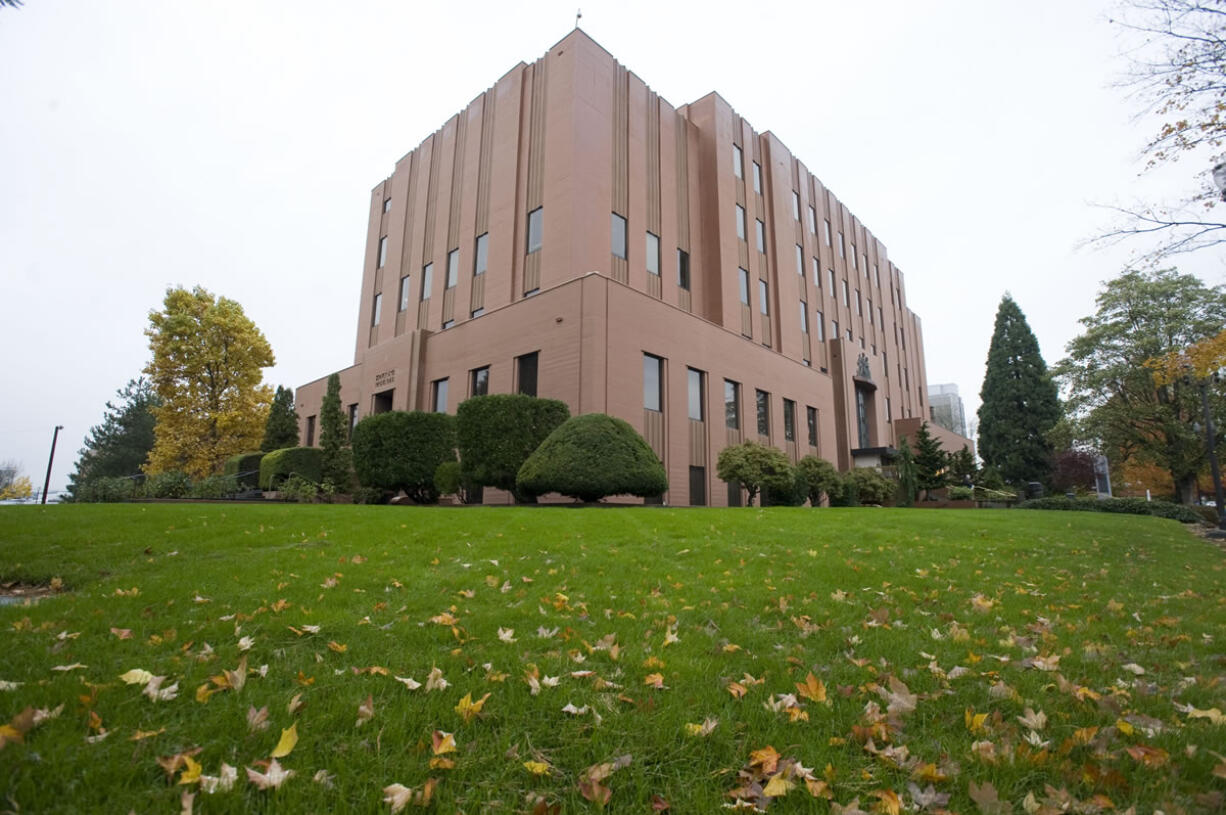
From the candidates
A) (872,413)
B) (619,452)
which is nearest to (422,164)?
(619,452)

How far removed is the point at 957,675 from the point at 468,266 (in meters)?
25.6

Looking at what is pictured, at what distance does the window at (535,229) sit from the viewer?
77.6ft

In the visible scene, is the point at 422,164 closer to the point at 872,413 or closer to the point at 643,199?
the point at 643,199

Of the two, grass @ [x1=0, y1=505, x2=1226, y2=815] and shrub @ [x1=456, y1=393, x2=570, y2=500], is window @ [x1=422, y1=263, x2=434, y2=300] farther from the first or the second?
grass @ [x1=0, y1=505, x2=1226, y2=815]

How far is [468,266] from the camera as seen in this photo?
2628 centimetres

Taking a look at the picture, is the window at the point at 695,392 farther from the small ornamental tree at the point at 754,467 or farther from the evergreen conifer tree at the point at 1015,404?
the evergreen conifer tree at the point at 1015,404

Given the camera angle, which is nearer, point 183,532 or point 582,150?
point 183,532

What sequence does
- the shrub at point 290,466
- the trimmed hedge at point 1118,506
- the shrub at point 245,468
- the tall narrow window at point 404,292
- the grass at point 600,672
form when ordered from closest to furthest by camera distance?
1. the grass at point 600,672
2. the trimmed hedge at point 1118,506
3. the shrub at point 290,466
4. the shrub at point 245,468
5. the tall narrow window at point 404,292

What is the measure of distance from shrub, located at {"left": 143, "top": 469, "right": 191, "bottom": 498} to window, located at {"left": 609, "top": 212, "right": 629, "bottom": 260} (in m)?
17.7

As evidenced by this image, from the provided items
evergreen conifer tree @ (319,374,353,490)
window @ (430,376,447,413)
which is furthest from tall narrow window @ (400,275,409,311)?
window @ (430,376,447,413)

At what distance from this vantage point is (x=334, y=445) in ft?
79.2

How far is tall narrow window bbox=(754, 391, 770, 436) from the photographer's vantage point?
2534 centimetres

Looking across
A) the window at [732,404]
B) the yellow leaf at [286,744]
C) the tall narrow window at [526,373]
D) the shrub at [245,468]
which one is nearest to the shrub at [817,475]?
the window at [732,404]

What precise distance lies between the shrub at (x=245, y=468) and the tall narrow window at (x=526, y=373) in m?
15.8
